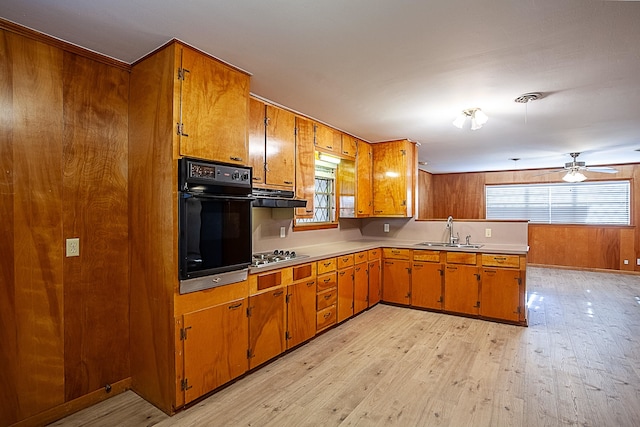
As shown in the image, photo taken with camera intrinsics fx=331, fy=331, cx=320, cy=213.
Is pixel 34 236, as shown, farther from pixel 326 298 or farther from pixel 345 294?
pixel 345 294

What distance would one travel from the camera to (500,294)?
13.0 feet

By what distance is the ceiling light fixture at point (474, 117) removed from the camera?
10.9 ft

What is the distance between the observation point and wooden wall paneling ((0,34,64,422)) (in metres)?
1.98

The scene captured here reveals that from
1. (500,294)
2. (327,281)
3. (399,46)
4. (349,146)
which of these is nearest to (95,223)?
(327,281)

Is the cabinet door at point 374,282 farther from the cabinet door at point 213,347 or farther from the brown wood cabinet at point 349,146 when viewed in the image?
the cabinet door at point 213,347

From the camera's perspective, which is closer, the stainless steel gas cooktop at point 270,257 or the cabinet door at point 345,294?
the stainless steel gas cooktop at point 270,257

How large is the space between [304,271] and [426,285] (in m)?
1.99

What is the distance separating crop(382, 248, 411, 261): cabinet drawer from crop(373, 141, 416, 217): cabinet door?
0.57 meters

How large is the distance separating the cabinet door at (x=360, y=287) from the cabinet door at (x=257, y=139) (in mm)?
1775

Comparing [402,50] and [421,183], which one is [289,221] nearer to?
[402,50]

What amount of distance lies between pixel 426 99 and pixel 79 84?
2843 millimetres

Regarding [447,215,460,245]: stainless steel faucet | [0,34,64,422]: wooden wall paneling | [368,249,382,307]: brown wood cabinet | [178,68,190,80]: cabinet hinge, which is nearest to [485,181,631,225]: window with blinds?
[447,215,460,245]: stainless steel faucet

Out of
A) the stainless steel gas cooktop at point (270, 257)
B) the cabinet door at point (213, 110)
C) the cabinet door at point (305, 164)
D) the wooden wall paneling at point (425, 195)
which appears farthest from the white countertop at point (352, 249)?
the wooden wall paneling at point (425, 195)

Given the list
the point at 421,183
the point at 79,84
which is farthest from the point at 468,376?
the point at 421,183
